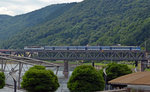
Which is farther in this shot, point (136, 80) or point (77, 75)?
point (77, 75)

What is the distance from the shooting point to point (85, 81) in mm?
57750

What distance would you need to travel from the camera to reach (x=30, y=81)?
189 ft

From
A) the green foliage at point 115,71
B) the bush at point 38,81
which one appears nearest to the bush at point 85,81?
the bush at point 38,81

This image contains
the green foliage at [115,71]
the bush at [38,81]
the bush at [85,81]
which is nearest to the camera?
the bush at [85,81]

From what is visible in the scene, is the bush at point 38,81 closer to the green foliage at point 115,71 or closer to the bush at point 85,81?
the bush at point 85,81

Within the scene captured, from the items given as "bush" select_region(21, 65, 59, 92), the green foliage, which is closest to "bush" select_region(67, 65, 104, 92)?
"bush" select_region(21, 65, 59, 92)

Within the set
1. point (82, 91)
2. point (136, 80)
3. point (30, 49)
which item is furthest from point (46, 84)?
point (30, 49)

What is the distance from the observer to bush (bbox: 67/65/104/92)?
57.2m

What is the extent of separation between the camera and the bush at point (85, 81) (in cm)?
5722

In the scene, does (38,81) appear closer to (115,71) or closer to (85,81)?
(85,81)

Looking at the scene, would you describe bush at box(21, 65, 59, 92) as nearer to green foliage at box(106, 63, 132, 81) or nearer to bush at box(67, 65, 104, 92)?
bush at box(67, 65, 104, 92)

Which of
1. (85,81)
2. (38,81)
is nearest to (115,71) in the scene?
(85,81)

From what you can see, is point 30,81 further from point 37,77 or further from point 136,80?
point 136,80

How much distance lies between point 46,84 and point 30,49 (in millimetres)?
127609
